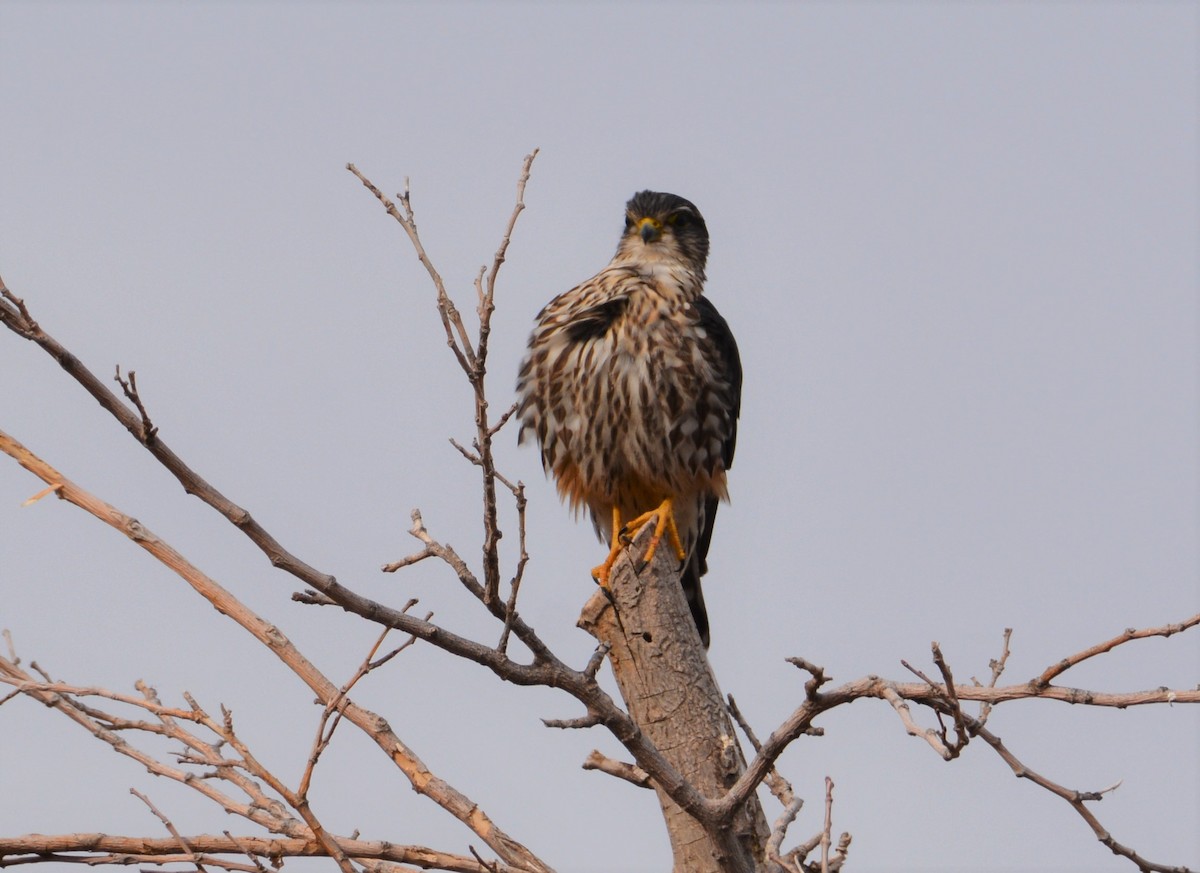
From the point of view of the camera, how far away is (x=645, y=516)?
4180 mm

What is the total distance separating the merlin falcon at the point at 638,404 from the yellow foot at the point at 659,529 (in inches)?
0.5

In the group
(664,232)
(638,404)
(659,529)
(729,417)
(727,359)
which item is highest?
(664,232)

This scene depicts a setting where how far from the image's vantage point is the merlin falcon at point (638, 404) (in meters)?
4.37

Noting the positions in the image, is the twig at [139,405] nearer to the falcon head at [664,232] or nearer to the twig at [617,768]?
the twig at [617,768]

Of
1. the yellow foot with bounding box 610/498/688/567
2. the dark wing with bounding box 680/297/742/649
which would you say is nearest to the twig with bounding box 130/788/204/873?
the yellow foot with bounding box 610/498/688/567

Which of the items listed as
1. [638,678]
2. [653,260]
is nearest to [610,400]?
[653,260]

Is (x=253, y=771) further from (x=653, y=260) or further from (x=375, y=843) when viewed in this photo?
(x=653, y=260)

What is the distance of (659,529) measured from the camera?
3547 millimetres

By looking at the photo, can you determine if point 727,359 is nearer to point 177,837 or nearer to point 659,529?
point 659,529

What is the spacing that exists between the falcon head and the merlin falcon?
277mm

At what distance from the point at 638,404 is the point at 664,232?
3.39 feet

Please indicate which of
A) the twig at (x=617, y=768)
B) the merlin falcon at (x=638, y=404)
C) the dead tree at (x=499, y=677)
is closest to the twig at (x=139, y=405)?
the dead tree at (x=499, y=677)

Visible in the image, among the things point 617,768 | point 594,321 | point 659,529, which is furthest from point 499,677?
point 594,321

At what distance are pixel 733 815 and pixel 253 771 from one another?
2.92 ft
